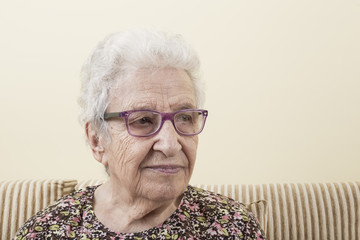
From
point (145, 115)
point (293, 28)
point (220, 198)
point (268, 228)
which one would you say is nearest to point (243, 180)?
point (268, 228)

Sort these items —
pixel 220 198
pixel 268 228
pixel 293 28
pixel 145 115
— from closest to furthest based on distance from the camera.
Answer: pixel 145 115
pixel 220 198
pixel 268 228
pixel 293 28

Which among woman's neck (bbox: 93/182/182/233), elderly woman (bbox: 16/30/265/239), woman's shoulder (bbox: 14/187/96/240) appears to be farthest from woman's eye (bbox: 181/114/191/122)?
woman's shoulder (bbox: 14/187/96/240)

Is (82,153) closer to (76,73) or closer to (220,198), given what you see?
(76,73)

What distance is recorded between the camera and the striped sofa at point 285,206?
1.78 m

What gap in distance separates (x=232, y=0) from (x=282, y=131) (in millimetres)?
958

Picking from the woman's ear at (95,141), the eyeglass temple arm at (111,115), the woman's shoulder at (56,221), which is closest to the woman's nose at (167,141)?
the eyeglass temple arm at (111,115)

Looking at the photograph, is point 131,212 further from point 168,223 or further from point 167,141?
point 167,141

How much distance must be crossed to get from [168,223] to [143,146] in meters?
0.28

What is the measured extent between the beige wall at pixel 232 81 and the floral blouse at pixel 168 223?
1375mm

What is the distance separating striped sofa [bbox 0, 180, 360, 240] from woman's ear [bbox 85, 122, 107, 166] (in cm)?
57

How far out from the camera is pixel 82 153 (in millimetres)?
2768

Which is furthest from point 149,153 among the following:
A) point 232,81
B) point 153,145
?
point 232,81

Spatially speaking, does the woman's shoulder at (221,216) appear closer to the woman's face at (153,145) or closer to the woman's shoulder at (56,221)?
the woman's face at (153,145)

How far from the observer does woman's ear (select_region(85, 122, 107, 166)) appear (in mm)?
1277
